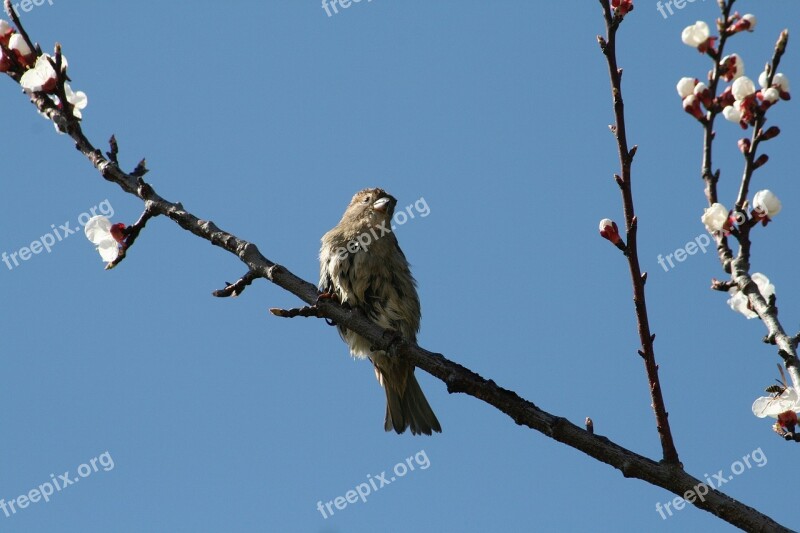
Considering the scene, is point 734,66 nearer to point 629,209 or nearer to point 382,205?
point 629,209

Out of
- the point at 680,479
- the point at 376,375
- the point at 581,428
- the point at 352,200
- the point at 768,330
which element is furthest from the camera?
the point at 352,200

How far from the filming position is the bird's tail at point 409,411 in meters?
6.00

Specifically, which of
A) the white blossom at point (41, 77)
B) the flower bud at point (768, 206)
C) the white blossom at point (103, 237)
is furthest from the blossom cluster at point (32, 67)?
the flower bud at point (768, 206)

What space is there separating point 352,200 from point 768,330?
494 cm

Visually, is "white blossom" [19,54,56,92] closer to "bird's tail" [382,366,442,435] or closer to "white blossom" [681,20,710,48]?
"white blossom" [681,20,710,48]

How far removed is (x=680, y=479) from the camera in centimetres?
255

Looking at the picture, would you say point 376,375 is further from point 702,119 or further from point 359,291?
point 702,119

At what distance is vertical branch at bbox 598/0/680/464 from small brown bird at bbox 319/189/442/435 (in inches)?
114

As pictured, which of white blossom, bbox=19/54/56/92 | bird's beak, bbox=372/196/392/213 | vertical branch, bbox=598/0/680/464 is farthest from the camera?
bird's beak, bbox=372/196/392/213

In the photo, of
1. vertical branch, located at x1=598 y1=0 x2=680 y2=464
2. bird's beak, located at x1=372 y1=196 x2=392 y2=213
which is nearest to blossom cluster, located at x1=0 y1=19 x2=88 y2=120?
vertical branch, located at x1=598 y1=0 x2=680 y2=464

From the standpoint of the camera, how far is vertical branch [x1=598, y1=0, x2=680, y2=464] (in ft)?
7.29

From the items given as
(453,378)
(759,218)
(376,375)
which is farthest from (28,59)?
(376,375)

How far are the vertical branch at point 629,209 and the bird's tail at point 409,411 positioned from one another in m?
3.61

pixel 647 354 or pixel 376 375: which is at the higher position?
pixel 376 375
